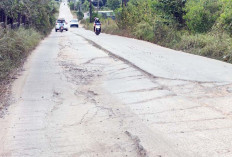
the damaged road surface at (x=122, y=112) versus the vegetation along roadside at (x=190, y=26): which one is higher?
the vegetation along roadside at (x=190, y=26)

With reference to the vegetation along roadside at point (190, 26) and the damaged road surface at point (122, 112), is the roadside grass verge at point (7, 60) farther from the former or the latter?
the vegetation along roadside at point (190, 26)

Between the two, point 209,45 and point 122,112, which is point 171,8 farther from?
point 122,112

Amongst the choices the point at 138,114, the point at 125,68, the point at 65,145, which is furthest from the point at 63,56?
the point at 65,145

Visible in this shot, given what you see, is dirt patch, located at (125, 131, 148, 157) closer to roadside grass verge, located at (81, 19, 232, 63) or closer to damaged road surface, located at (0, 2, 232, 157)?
damaged road surface, located at (0, 2, 232, 157)

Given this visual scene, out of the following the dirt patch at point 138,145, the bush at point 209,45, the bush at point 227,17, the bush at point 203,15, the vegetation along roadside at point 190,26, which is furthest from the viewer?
the bush at point 203,15

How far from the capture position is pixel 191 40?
1791 centimetres

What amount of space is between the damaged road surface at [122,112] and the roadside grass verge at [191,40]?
7.75 ft

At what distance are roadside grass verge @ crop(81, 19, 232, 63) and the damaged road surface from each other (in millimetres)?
2363

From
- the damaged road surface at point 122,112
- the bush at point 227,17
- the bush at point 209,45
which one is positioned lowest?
the damaged road surface at point 122,112

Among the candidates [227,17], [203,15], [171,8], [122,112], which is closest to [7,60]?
[122,112]

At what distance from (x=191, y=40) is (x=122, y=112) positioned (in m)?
11.3

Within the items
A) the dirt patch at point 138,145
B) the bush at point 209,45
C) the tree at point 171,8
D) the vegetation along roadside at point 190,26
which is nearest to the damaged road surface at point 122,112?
the dirt patch at point 138,145

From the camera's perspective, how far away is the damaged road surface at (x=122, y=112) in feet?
18.2

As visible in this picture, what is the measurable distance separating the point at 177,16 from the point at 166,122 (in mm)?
17013
